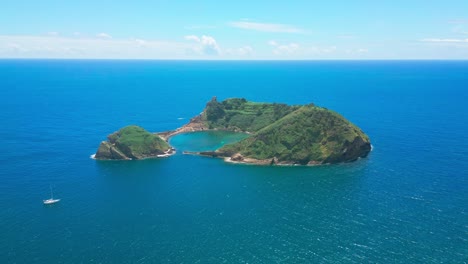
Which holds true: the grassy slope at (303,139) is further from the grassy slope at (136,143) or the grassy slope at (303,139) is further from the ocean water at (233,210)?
the grassy slope at (136,143)

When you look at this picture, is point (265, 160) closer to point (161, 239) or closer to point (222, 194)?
point (222, 194)

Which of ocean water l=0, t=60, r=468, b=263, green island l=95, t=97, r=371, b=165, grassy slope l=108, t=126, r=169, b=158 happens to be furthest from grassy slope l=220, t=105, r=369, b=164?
grassy slope l=108, t=126, r=169, b=158

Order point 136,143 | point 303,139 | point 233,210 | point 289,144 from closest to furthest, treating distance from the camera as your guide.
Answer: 1. point 233,210
2. point 289,144
3. point 303,139
4. point 136,143

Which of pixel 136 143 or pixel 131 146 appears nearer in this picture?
pixel 131 146

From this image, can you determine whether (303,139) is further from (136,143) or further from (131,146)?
(131,146)

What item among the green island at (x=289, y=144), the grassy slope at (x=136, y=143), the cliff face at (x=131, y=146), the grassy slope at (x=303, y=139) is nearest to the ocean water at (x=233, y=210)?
the cliff face at (x=131, y=146)

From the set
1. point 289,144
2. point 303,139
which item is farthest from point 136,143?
point 303,139

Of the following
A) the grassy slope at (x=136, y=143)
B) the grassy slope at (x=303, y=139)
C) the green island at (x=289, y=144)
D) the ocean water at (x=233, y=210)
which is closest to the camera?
the ocean water at (x=233, y=210)
